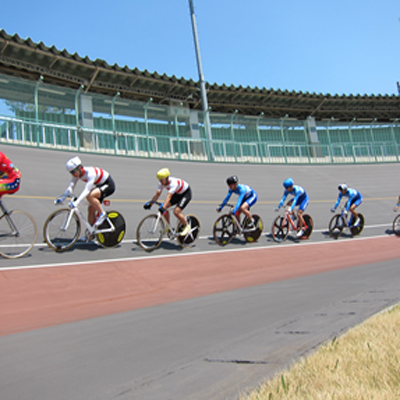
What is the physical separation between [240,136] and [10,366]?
1108 inches

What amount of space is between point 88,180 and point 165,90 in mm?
22857

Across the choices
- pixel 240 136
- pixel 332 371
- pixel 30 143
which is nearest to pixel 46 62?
pixel 30 143

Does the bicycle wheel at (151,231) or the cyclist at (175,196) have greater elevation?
the cyclist at (175,196)

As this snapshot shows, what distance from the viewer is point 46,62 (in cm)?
2286

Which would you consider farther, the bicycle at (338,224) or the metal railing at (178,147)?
the metal railing at (178,147)

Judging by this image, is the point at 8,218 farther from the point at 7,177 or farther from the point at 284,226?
the point at 284,226

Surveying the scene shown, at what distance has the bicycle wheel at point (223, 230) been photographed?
30.6 feet

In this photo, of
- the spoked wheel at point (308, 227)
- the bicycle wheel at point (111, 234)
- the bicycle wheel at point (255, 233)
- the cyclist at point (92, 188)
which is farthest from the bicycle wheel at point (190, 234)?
the spoked wheel at point (308, 227)

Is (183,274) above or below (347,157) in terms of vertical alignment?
below

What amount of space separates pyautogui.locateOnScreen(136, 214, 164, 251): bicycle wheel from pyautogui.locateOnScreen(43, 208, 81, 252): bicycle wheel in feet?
4.33

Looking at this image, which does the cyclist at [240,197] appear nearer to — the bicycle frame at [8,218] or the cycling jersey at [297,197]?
the cycling jersey at [297,197]

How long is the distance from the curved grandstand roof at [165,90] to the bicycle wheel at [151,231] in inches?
689

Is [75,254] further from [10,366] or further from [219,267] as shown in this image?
[10,366]

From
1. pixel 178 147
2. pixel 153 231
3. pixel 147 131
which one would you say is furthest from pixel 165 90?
pixel 153 231
